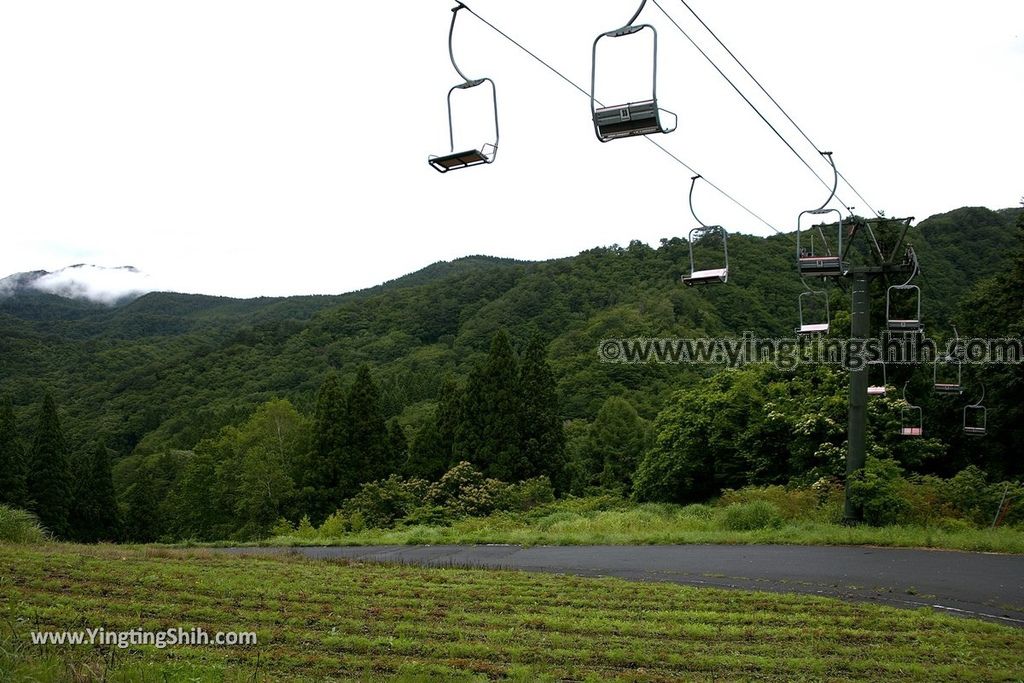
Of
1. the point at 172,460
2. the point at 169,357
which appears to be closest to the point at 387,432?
the point at 172,460

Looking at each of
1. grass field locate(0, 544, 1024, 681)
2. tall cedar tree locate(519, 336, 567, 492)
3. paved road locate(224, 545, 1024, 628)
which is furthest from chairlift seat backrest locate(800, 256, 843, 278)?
tall cedar tree locate(519, 336, 567, 492)

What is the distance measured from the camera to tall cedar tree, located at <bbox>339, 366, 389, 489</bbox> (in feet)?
128

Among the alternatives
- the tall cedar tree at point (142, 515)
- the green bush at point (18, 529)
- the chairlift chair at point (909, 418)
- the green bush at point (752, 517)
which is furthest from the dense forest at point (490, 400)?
the green bush at point (18, 529)

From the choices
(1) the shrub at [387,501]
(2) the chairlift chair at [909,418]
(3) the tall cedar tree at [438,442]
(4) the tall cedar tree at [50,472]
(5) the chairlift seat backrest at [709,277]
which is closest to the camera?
(5) the chairlift seat backrest at [709,277]

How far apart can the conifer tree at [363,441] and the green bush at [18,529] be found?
22639 millimetres

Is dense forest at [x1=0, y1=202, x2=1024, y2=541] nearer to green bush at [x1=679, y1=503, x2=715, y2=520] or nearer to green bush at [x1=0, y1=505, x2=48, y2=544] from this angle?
green bush at [x1=679, y1=503, x2=715, y2=520]

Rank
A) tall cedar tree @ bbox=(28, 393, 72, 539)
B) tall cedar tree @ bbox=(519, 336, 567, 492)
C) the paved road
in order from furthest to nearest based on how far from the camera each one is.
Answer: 1. tall cedar tree @ bbox=(28, 393, 72, 539)
2. tall cedar tree @ bbox=(519, 336, 567, 492)
3. the paved road

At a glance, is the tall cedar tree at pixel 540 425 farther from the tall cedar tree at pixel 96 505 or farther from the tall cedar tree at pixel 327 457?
the tall cedar tree at pixel 96 505

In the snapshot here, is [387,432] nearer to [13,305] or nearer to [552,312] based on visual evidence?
[552,312]

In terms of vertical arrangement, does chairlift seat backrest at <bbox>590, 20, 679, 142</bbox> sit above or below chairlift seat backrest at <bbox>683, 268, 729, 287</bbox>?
above

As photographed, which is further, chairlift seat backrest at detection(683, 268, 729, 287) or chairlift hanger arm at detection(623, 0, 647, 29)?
chairlift seat backrest at detection(683, 268, 729, 287)

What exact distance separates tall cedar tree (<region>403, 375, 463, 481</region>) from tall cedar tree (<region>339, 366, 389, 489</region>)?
2.29m

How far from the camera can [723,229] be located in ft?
30.2

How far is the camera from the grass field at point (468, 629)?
6.25 metres
